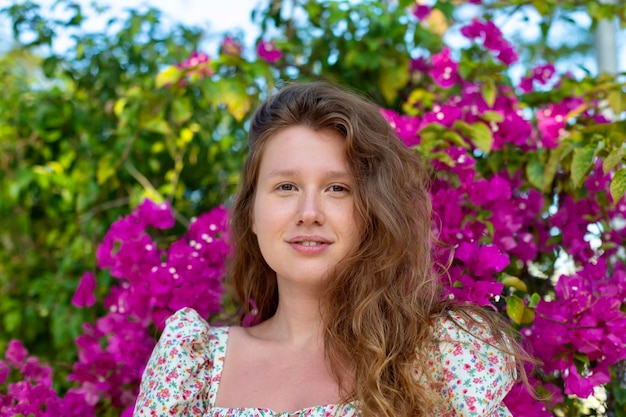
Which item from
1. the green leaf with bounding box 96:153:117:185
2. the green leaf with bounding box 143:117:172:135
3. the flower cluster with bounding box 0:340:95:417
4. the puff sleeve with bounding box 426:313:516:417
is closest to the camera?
the puff sleeve with bounding box 426:313:516:417

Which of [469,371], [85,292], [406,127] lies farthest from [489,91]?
[85,292]

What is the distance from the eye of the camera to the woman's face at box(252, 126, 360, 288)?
1607mm

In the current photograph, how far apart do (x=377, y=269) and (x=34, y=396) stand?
914 millimetres

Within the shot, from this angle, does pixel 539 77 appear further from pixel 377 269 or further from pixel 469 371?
pixel 469 371

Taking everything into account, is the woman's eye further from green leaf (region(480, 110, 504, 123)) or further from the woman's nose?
green leaf (region(480, 110, 504, 123))

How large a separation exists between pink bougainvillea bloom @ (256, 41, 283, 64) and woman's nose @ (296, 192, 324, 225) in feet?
3.69

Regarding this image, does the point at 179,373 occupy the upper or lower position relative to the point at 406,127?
lower

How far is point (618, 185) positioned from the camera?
1.64 meters

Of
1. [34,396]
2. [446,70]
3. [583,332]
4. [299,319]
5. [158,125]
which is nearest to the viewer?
[583,332]

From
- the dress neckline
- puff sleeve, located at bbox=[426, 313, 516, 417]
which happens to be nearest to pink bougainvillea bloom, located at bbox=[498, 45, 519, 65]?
puff sleeve, located at bbox=[426, 313, 516, 417]

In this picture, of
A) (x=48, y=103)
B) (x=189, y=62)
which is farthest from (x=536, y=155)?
(x=48, y=103)

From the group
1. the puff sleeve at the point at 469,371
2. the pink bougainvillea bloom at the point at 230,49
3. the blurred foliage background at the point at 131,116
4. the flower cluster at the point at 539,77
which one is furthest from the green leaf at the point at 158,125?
the puff sleeve at the point at 469,371

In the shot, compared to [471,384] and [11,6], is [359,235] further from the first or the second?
[11,6]

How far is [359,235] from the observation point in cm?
166
